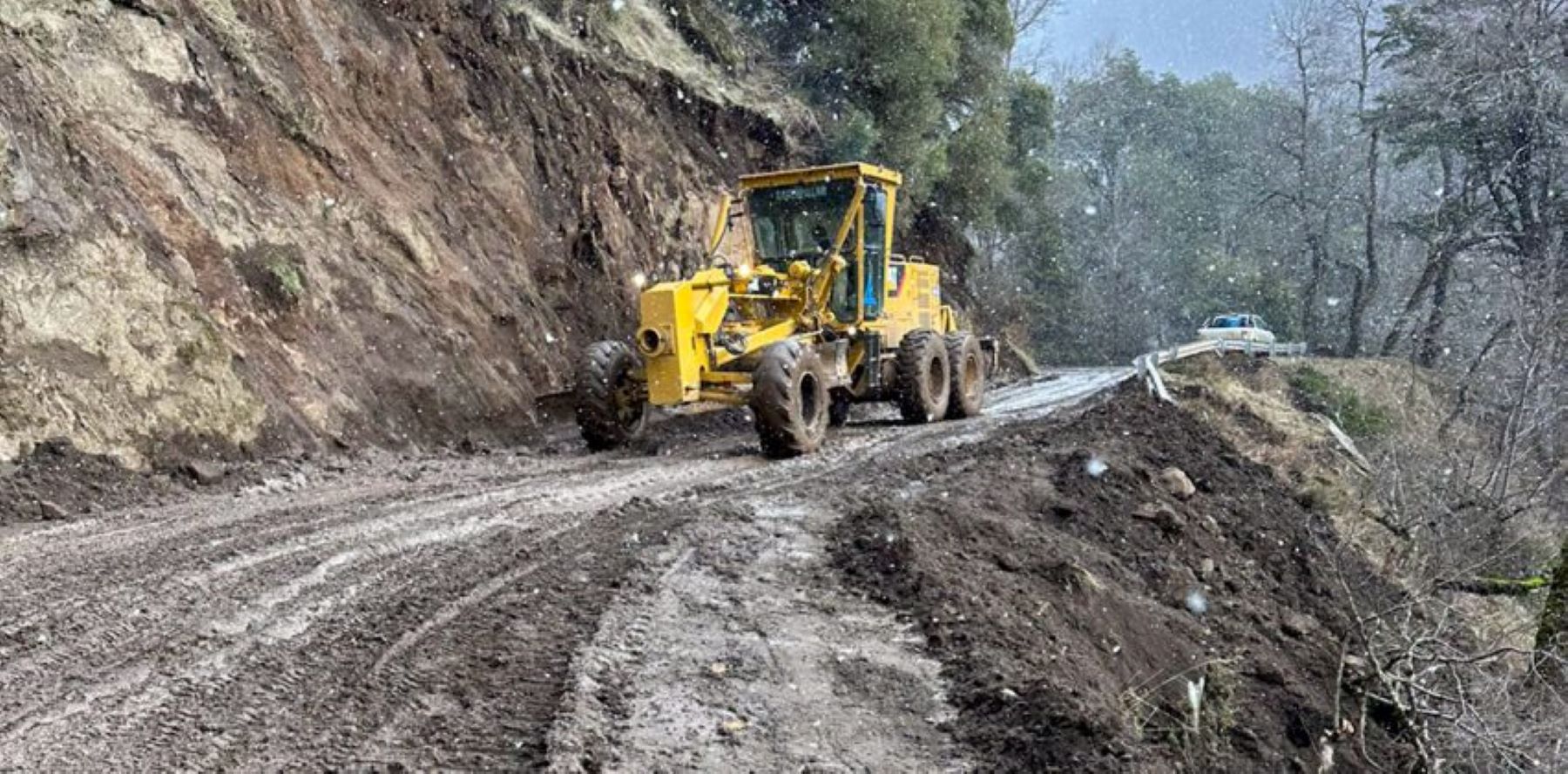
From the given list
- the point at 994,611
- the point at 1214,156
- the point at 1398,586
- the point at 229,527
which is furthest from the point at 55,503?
the point at 1214,156

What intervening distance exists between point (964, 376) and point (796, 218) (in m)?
3.33

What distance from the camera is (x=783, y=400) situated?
10289 millimetres

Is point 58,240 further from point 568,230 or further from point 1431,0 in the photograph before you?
point 1431,0

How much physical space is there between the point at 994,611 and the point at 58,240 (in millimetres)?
7122

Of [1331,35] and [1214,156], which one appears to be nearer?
[1331,35]

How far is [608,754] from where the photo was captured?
148 inches

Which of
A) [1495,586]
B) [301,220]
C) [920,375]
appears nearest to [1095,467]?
[1495,586]

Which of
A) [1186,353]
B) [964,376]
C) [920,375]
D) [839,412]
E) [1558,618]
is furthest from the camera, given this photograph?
[1186,353]

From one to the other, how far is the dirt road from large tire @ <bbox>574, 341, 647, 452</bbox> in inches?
120

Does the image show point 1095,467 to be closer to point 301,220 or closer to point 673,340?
point 673,340

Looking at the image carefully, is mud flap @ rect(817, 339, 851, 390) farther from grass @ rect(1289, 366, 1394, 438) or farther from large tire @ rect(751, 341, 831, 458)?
grass @ rect(1289, 366, 1394, 438)

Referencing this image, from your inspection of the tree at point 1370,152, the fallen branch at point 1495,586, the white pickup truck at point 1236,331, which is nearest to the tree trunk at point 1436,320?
the tree at point 1370,152

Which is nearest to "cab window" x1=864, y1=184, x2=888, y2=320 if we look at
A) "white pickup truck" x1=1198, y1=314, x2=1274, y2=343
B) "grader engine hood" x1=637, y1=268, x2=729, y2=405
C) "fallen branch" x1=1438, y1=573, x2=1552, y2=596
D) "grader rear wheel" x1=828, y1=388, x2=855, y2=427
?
"grader rear wheel" x1=828, y1=388, x2=855, y2=427

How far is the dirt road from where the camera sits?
12.7 ft
